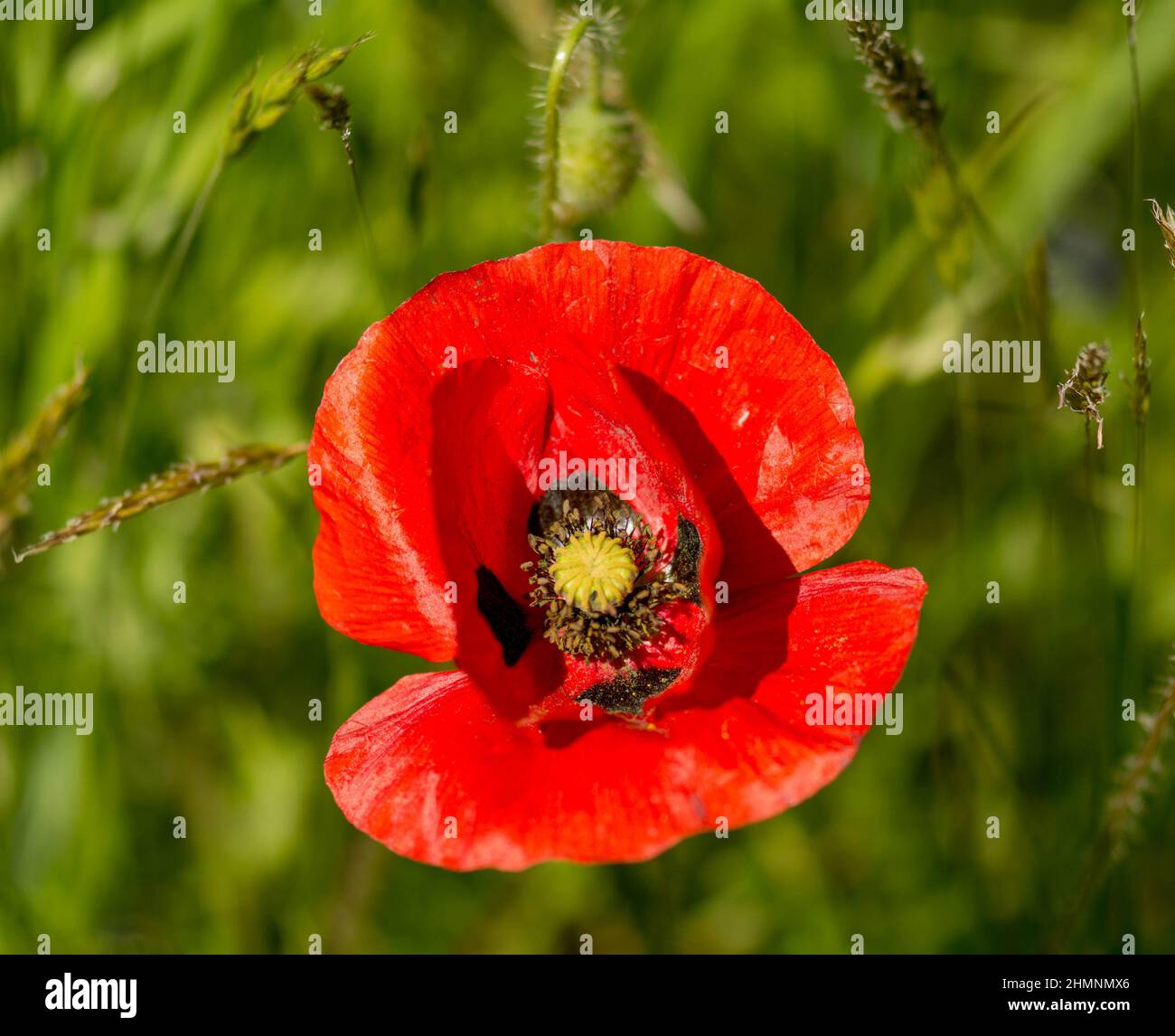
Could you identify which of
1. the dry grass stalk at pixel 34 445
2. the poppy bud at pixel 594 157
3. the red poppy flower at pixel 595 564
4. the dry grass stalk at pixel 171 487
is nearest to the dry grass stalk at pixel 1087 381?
the red poppy flower at pixel 595 564

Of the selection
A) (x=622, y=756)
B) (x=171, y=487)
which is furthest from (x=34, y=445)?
(x=622, y=756)

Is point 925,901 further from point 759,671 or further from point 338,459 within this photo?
point 338,459

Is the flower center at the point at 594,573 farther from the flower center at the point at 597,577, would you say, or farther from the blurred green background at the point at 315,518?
the blurred green background at the point at 315,518

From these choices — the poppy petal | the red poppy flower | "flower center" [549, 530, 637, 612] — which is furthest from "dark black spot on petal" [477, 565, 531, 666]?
the poppy petal

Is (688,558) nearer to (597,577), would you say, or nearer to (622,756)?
(597,577)

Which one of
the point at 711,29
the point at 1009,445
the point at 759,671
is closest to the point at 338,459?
the point at 759,671
